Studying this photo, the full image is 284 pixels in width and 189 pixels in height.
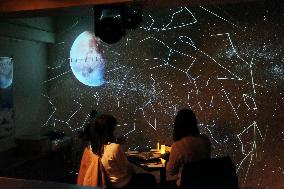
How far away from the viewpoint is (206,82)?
16.5 ft

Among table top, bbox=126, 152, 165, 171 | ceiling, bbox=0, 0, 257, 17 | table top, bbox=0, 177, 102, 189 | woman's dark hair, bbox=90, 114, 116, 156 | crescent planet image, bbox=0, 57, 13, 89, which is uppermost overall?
ceiling, bbox=0, 0, 257, 17

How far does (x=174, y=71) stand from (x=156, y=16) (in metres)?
0.85

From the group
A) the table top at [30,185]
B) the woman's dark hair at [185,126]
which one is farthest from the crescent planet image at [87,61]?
the table top at [30,185]

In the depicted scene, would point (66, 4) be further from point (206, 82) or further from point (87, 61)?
point (206, 82)

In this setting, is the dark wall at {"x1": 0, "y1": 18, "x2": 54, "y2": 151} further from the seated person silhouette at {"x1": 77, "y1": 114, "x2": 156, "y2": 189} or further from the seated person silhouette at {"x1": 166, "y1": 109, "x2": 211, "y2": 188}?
the seated person silhouette at {"x1": 166, "y1": 109, "x2": 211, "y2": 188}

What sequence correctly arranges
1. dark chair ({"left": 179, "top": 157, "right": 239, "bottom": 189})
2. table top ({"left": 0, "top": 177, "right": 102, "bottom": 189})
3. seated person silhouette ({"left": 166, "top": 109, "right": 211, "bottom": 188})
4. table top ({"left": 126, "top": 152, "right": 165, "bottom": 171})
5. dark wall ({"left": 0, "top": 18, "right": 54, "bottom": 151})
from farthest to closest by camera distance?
dark wall ({"left": 0, "top": 18, "right": 54, "bottom": 151}) < table top ({"left": 126, "top": 152, "right": 165, "bottom": 171}) < seated person silhouette ({"left": 166, "top": 109, "right": 211, "bottom": 188}) < dark chair ({"left": 179, "top": 157, "right": 239, "bottom": 189}) < table top ({"left": 0, "top": 177, "right": 102, "bottom": 189})

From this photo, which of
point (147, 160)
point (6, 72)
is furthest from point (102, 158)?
point (6, 72)

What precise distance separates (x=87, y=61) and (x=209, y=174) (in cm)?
336

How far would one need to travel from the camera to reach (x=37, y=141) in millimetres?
5113

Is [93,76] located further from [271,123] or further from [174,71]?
[271,123]

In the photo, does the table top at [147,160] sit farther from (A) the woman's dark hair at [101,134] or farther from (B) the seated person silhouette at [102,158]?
(A) the woman's dark hair at [101,134]

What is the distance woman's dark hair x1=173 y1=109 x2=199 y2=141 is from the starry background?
5.51 ft

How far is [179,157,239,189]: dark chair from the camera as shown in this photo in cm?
288

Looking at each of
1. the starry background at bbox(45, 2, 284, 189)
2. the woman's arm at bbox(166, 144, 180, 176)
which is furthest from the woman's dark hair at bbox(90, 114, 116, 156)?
the starry background at bbox(45, 2, 284, 189)
